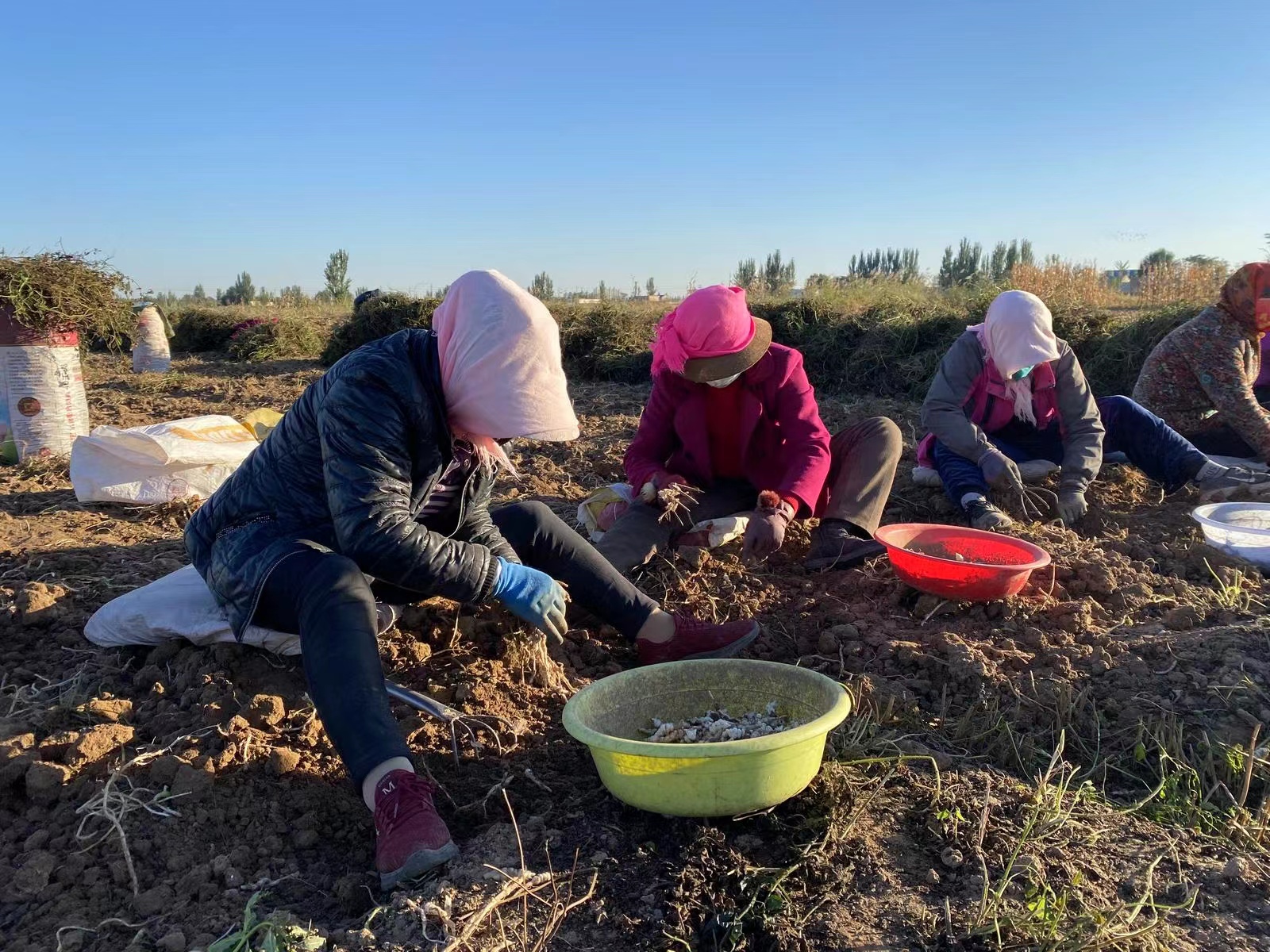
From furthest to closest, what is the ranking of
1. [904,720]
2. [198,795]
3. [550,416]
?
[904,720], [550,416], [198,795]

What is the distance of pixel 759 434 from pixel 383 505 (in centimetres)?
168

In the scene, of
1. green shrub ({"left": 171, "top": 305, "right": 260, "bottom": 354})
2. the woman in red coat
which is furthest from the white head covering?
green shrub ({"left": 171, "top": 305, "right": 260, "bottom": 354})

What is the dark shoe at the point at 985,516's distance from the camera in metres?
3.43

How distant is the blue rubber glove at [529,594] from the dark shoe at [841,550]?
1.31 metres

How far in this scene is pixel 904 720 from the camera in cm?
225

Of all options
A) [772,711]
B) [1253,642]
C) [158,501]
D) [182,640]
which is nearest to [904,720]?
[772,711]

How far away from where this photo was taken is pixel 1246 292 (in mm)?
4004

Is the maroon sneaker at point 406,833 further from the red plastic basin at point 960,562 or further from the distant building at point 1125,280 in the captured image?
the distant building at point 1125,280

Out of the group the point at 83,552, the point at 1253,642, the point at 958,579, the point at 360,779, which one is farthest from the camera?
the point at 83,552

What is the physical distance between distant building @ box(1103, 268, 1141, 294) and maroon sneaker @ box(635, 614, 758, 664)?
9.63 m

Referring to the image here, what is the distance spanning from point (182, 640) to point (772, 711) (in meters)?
1.62

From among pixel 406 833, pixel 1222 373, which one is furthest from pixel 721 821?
pixel 1222 373

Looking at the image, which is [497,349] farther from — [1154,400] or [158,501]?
[1154,400]

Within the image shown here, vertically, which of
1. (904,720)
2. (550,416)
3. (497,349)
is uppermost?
(497,349)
